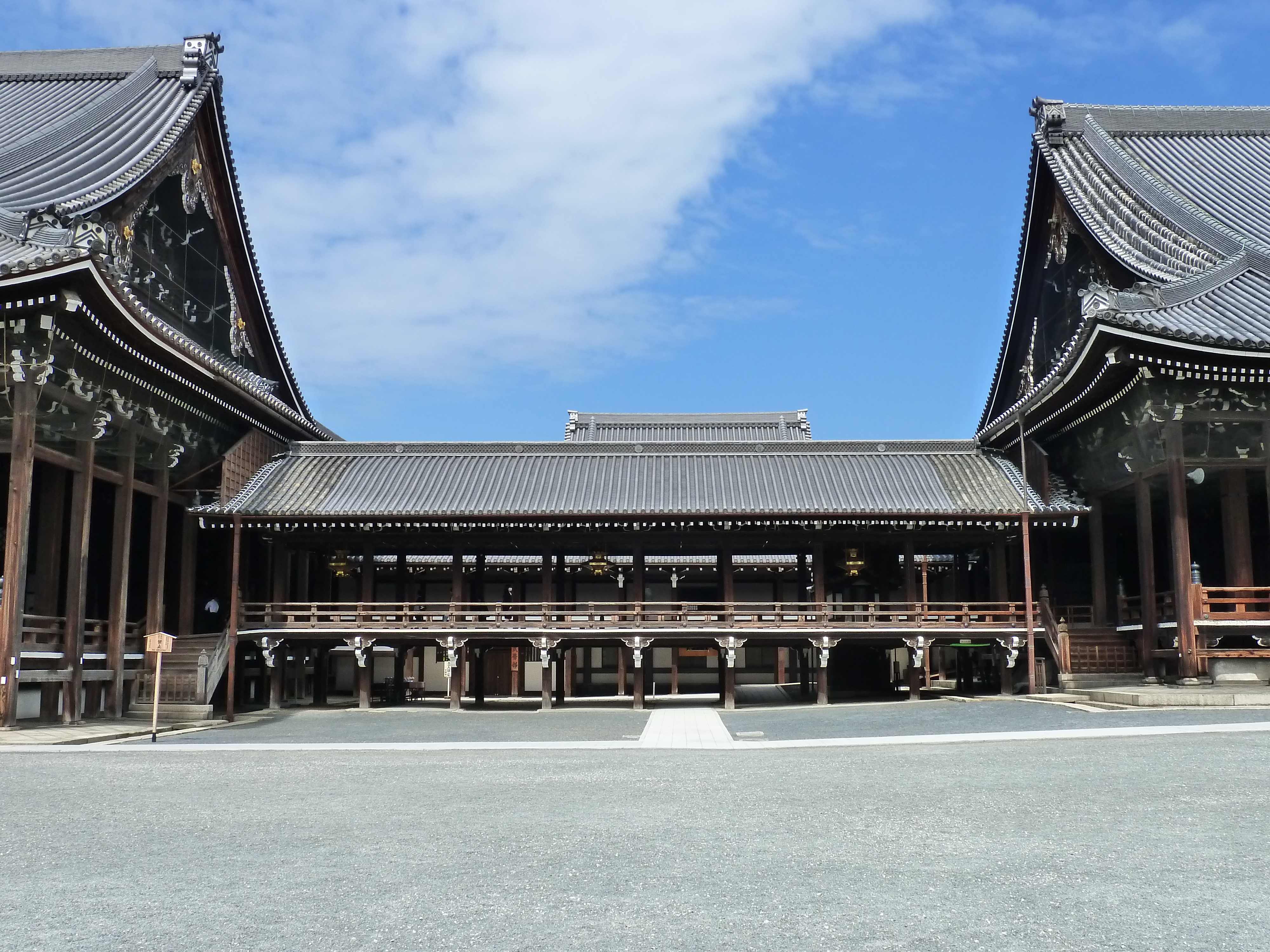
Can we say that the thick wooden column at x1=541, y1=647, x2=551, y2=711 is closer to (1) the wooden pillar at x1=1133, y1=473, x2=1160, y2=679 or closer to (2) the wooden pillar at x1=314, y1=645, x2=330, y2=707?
(2) the wooden pillar at x1=314, y1=645, x2=330, y2=707

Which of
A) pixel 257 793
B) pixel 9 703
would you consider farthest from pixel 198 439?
pixel 257 793

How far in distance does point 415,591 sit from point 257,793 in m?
28.8

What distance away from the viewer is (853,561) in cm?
2995

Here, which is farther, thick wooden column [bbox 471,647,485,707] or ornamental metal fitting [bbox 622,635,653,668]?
thick wooden column [bbox 471,647,485,707]

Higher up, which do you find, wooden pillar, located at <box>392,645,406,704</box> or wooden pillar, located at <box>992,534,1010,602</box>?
wooden pillar, located at <box>992,534,1010,602</box>

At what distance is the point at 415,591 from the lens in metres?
41.1

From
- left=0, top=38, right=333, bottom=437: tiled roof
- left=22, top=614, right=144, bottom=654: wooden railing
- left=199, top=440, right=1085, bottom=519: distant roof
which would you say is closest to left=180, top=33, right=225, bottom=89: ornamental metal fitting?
left=0, top=38, right=333, bottom=437: tiled roof

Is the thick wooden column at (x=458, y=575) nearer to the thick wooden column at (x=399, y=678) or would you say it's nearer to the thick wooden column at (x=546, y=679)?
the thick wooden column at (x=546, y=679)

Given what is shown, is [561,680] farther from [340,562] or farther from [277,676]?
[277,676]

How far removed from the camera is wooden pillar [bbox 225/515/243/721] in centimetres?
2583

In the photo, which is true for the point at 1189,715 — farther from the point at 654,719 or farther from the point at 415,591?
the point at 415,591

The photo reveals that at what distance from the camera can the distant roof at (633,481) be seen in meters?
29.2

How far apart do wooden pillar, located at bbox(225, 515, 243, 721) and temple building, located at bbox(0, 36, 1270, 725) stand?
11 cm

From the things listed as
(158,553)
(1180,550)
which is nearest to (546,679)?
(158,553)
